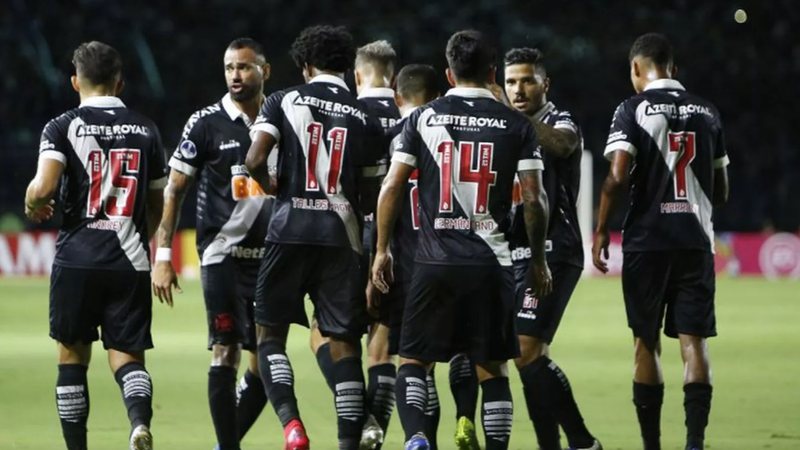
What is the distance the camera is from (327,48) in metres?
7.28

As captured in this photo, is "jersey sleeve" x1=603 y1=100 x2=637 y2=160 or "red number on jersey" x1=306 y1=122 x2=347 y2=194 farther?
"jersey sleeve" x1=603 y1=100 x2=637 y2=160

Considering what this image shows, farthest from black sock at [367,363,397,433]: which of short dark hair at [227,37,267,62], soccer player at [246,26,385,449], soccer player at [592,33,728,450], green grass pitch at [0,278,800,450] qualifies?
short dark hair at [227,37,267,62]

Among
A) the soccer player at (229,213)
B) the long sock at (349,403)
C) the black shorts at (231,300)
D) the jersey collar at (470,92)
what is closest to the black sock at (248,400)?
the soccer player at (229,213)

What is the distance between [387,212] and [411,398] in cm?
85

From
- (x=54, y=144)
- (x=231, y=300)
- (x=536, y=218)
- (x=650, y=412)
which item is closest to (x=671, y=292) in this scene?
(x=650, y=412)

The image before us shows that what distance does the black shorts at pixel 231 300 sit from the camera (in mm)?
7816

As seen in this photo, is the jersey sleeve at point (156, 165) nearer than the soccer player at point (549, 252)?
Yes

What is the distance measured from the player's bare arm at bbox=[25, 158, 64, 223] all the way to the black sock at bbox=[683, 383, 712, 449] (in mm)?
3350

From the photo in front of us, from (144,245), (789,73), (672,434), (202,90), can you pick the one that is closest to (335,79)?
(144,245)

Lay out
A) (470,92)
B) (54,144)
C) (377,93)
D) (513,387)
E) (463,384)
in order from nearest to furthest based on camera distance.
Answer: (470,92) → (54,144) → (463,384) → (377,93) → (513,387)

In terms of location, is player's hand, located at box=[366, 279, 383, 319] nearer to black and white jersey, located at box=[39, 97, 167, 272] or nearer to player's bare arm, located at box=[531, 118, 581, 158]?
black and white jersey, located at box=[39, 97, 167, 272]

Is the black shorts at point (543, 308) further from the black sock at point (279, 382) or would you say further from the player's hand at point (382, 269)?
the black sock at point (279, 382)

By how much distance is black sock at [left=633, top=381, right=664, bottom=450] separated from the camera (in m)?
7.70

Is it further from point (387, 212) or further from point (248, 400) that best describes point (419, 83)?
point (248, 400)
